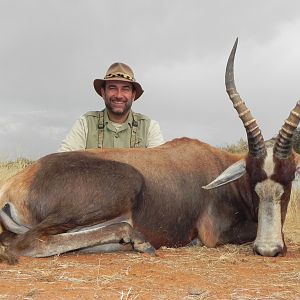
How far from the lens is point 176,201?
612cm

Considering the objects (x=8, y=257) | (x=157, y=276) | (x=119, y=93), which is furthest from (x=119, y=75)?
(x=157, y=276)

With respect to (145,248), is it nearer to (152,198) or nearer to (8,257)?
(152,198)

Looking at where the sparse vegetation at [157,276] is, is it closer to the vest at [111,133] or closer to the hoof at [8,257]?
the hoof at [8,257]

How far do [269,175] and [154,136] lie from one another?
127 inches

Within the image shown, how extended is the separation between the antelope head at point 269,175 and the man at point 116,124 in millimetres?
2756

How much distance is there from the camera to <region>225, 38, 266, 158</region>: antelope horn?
5.87 m

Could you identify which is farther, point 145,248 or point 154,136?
point 154,136

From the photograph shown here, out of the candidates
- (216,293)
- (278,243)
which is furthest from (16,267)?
(278,243)

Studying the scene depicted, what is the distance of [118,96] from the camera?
852cm

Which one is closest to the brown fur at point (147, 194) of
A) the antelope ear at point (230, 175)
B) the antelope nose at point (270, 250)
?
the antelope ear at point (230, 175)

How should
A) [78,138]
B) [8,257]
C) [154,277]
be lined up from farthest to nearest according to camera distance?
[78,138], [8,257], [154,277]

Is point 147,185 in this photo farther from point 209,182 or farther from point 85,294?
point 85,294

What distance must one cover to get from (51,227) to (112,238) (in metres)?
0.60

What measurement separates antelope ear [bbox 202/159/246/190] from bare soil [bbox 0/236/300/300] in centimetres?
75
